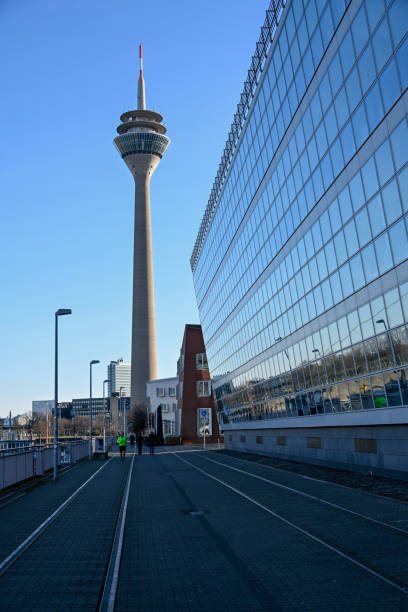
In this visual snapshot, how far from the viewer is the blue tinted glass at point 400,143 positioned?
661 inches

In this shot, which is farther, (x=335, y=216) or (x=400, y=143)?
(x=335, y=216)

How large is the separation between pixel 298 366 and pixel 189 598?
24.1 metres

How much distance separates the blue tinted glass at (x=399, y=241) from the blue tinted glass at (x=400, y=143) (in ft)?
5.66

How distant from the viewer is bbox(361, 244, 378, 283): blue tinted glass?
19.7m

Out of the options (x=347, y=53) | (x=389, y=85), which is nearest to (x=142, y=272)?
(x=347, y=53)

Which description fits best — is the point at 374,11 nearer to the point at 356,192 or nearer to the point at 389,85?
the point at 389,85

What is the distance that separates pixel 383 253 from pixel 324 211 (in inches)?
225

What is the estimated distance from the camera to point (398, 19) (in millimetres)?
16594

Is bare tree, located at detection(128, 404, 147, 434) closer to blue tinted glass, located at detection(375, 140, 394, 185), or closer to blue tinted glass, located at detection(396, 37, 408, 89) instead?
blue tinted glass, located at detection(375, 140, 394, 185)

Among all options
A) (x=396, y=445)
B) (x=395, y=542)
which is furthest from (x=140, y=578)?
(x=396, y=445)

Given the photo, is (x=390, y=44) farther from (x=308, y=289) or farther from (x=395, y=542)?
(x=395, y=542)

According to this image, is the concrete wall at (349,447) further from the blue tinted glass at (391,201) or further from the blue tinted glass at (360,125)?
the blue tinted glass at (360,125)

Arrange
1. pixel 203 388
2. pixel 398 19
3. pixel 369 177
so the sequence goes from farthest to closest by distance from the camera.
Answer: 1. pixel 203 388
2. pixel 369 177
3. pixel 398 19

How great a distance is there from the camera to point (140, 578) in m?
7.87
